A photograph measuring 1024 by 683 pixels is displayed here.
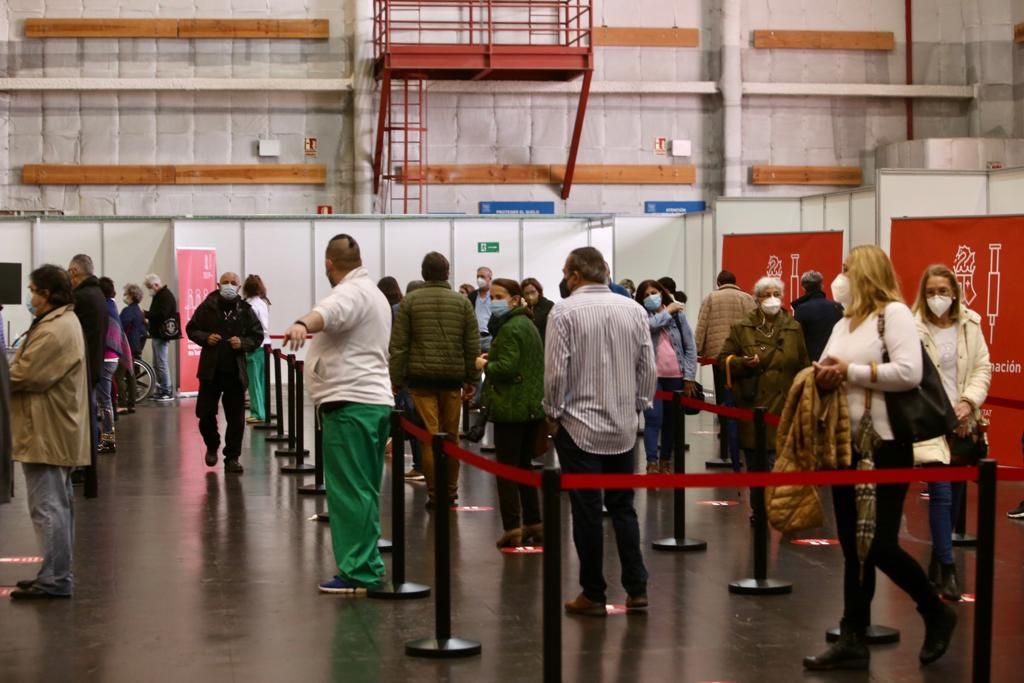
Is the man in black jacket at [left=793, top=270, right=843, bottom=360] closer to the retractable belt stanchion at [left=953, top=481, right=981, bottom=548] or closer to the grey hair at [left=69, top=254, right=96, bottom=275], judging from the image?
the retractable belt stanchion at [left=953, top=481, right=981, bottom=548]

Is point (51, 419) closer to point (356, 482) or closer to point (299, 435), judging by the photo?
point (356, 482)

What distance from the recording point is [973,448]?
26.8 feet

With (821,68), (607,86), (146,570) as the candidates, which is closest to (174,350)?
(607,86)

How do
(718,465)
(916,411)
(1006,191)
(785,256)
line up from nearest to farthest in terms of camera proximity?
(916,411) → (718,465) → (1006,191) → (785,256)

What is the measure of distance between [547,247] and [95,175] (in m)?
7.66

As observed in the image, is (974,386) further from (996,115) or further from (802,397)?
(996,115)

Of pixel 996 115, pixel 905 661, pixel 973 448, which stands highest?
pixel 996 115

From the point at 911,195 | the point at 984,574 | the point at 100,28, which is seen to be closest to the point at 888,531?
the point at 984,574

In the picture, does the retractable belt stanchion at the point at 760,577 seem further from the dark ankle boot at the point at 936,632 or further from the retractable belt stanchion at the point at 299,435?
the retractable belt stanchion at the point at 299,435

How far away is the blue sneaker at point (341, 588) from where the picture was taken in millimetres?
7879

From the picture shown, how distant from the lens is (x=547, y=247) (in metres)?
23.4

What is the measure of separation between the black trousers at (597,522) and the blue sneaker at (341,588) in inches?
50.1

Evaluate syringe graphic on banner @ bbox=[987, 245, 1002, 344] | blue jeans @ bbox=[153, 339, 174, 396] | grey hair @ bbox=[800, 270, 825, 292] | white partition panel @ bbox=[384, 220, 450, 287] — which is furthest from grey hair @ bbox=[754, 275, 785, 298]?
white partition panel @ bbox=[384, 220, 450, 287]

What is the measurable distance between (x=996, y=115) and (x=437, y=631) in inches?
847
